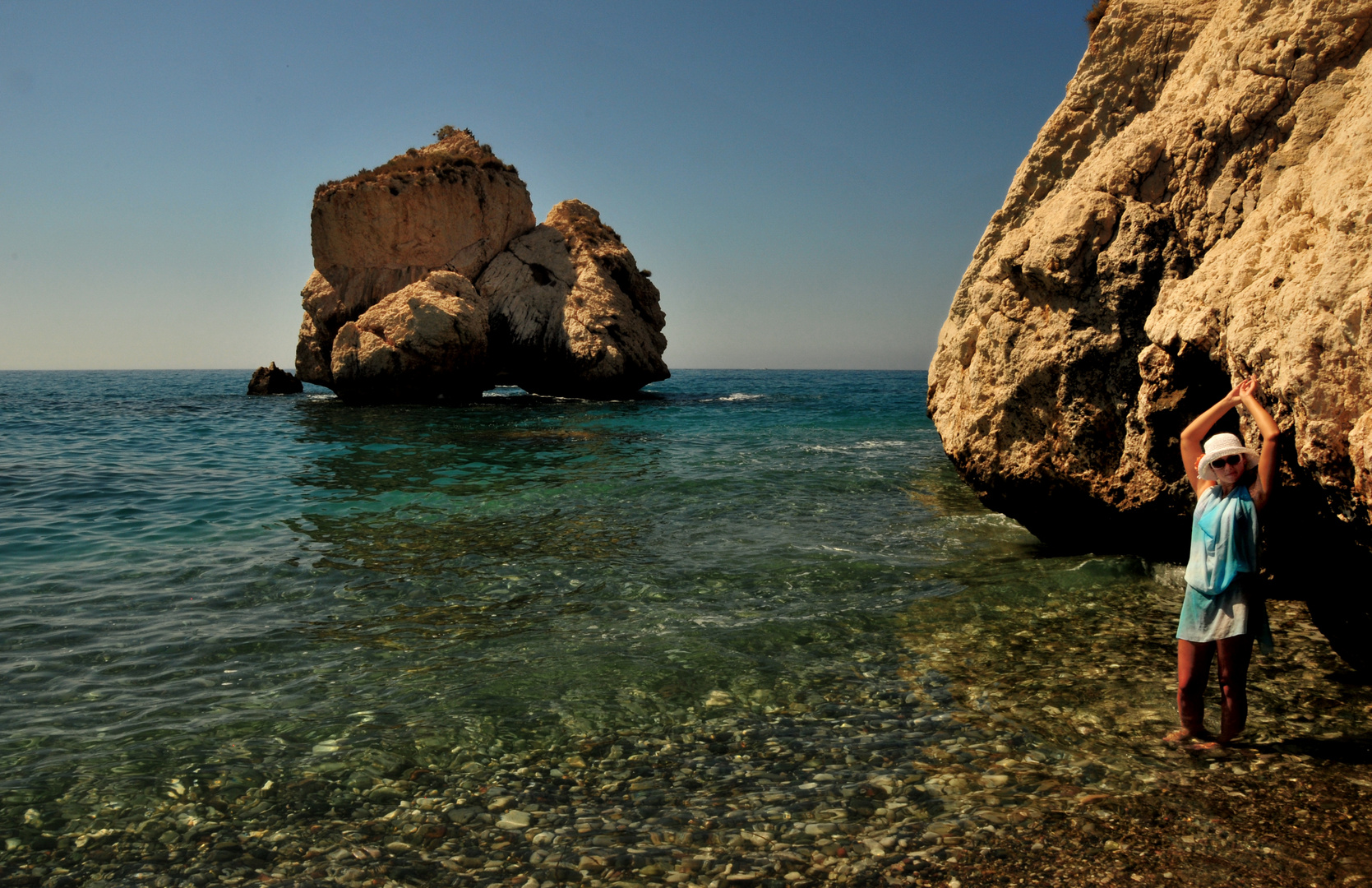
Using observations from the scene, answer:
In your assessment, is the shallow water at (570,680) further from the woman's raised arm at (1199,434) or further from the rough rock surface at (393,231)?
the rough rock surface at (393,231)

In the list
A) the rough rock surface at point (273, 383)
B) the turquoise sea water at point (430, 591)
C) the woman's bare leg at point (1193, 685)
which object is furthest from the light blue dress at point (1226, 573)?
the rough rock surface at point (273, 383)

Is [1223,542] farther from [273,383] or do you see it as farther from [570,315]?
[273,383]

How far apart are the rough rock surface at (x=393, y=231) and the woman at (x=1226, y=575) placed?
37980mm

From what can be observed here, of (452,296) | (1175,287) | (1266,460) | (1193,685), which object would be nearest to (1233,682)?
(1193,685)

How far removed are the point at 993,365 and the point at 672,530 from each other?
15.6 feet

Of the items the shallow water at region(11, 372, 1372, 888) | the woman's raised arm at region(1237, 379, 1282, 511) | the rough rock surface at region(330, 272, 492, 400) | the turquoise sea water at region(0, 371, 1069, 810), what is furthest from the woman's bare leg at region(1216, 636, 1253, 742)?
the rough rock surface at region(330, 272, 492, 400)

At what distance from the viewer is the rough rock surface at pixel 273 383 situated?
47094mm

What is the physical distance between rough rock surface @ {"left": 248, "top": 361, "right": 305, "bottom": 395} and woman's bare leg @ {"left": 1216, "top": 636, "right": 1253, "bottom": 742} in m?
49.9

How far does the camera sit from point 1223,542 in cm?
437

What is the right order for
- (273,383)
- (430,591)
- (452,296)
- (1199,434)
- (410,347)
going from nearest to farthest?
(1199,434) → (430,591) → (410,347) → (452,296) → (273,383)

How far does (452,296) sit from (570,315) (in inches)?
211

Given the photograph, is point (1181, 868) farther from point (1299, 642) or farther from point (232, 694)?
point (232, 694)

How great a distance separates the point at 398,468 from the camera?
663 inches

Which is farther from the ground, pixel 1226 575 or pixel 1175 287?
pixel 1175 287
